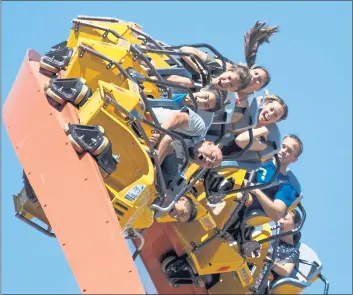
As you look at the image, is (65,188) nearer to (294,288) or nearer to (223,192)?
(223,192)

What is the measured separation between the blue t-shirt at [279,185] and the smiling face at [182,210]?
1.02m

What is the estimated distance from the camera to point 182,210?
43.8 ft

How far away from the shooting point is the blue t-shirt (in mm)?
13984

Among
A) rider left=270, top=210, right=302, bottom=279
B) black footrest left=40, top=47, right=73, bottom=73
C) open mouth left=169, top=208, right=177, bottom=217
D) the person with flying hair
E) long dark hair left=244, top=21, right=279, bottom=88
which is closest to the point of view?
black footrest left=40, top=47, right=73, bottom=73

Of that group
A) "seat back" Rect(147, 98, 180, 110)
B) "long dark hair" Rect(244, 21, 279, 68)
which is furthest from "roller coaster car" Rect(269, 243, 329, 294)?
"seat back" Rect(147, 98, 180, 110)

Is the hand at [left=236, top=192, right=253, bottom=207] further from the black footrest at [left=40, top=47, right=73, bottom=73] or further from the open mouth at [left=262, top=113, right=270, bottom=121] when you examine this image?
the black footrest at [left=40, top=47, right=73, bottom=73]

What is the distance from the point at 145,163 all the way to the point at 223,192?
176 centimetres

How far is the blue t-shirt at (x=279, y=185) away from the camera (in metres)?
14.0

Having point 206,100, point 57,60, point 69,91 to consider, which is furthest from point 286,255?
point 69,91

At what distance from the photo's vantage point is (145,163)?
12000 mm

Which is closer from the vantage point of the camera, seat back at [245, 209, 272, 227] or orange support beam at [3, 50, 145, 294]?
orange support beam at [3, 50, 145, 294]

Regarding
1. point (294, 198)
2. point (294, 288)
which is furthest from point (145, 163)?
point (294, 288)

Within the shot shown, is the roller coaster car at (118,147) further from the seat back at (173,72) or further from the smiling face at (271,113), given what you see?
the smiling face at (271,113)

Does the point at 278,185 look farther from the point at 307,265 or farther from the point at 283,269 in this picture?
the point at 307,265
